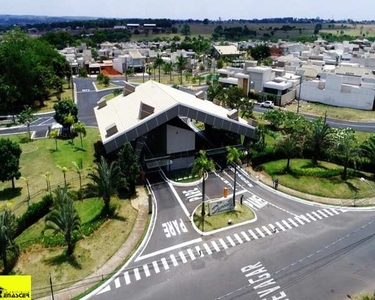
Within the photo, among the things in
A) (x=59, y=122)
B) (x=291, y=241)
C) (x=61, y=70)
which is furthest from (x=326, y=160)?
(x=61, y=70)

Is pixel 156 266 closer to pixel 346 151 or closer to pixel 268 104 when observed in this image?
pixel 346 151

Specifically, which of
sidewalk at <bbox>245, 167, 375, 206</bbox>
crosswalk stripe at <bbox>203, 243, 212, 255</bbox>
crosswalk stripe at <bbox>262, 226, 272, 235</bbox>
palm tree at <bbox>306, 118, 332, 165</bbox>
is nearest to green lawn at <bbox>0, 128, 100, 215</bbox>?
crosswalk stripe at <bbox>203, 243, 212, 255</bbox>

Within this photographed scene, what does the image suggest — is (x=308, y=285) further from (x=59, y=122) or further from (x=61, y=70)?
(x=61, y=70)

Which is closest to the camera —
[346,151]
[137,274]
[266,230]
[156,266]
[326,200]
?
[137,274]

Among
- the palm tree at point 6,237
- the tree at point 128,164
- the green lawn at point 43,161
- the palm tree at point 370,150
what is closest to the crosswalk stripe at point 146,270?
the palm tree at point 6,237

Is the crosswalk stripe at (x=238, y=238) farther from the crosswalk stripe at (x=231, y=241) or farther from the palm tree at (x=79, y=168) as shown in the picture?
the palm tree at (x=79, y=168)

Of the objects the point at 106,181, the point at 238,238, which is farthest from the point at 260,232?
the point at 106,181
